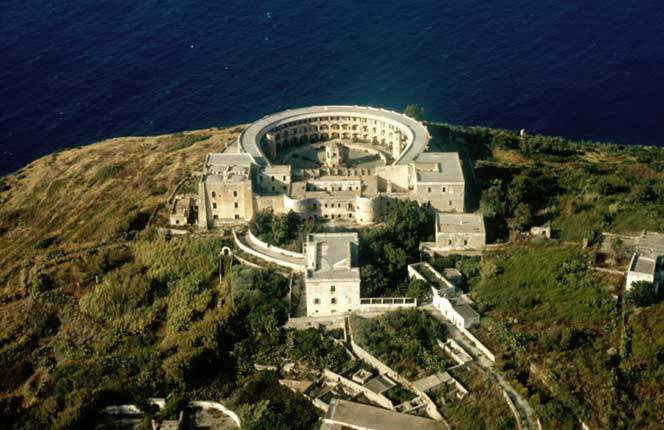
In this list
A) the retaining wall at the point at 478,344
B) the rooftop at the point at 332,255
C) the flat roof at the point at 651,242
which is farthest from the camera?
the rooftop at the point at 332,255

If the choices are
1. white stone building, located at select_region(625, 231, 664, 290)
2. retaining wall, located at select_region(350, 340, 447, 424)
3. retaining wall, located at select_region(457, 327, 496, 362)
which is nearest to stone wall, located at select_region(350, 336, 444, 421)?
retaining wall, located at select_region(350, 340, 447, 424)

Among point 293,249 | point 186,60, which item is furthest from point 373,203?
point 186,60

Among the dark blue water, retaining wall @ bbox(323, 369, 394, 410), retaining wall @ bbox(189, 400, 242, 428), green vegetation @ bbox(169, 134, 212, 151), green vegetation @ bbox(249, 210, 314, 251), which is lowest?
retaining wall @ bbox(189, 400, 242, 428)

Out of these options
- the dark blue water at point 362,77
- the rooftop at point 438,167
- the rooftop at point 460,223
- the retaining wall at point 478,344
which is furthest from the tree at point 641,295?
the dark blue water at point 362,77

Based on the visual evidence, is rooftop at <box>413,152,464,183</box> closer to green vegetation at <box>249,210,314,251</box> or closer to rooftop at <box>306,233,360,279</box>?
rooftop at <box>306,233,360,279</box>

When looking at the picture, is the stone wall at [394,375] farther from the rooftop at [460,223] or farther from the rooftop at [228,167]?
the rooftop at [228,167]
